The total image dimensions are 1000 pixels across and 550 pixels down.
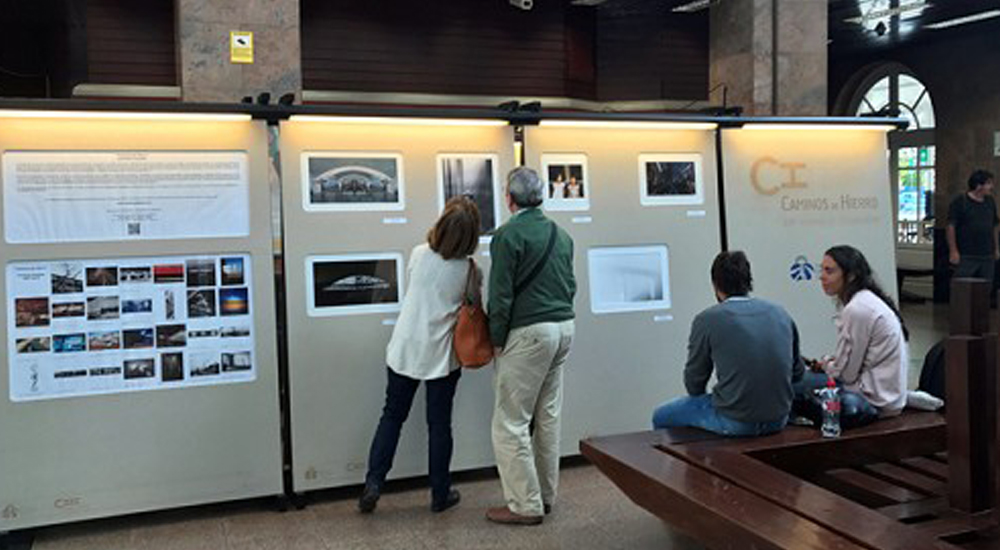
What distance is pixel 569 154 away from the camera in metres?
4.89

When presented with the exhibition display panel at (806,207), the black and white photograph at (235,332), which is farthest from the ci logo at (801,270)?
the black and white photograph at (235,332)

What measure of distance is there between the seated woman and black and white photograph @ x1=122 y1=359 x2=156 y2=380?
112 inches

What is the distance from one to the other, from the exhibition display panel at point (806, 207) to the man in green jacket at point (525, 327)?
1.60m

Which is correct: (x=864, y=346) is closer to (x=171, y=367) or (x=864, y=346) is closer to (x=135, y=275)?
(x=171, y=367)

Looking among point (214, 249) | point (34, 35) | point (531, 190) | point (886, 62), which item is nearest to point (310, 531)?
point (214, 249)

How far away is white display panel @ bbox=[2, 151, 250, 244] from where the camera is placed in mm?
3986

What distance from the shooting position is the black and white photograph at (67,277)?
4.04m

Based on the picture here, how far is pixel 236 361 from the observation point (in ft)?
14.1

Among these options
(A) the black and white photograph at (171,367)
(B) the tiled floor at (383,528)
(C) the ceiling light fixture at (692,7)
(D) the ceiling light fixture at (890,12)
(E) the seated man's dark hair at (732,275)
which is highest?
(D) the ceiling light fixture at (890,12)

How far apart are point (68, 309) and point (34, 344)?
199 mm

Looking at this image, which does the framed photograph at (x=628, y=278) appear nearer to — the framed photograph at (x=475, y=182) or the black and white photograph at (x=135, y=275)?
the framed photograph at (x=475, y=182)

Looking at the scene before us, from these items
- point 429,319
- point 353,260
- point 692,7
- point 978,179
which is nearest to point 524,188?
point 429,319

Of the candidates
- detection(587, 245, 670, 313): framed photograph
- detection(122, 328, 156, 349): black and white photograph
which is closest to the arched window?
detection(587, 245, 670, 313): framed photograph

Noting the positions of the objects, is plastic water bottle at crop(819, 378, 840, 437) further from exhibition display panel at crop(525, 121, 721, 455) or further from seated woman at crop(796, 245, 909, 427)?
exhibition display panel at crop(525, 121, 721, 455)
